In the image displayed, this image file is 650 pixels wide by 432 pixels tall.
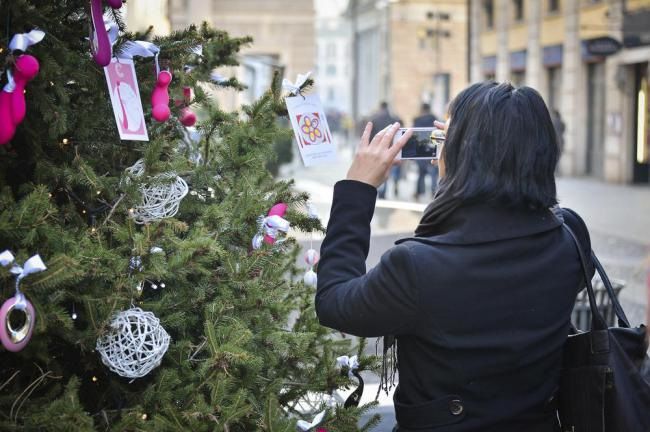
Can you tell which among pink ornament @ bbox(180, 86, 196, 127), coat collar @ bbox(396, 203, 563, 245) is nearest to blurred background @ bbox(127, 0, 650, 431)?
pink ornament @ bbox(180, 86, 196, 127)

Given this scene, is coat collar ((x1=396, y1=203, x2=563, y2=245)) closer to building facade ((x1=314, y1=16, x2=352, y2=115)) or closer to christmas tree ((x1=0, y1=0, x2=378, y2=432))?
christmas tree ((x1=0, y1=0, x2=378, y2=432))

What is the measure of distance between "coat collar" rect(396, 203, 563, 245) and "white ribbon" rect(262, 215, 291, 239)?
80 cm

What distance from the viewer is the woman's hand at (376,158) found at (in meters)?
2.21

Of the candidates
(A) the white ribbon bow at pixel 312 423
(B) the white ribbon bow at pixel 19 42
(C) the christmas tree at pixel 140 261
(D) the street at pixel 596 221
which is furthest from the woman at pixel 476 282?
(D) the street at pixel 596 221

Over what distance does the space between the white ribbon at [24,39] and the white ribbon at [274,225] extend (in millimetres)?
900

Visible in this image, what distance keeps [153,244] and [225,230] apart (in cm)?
38

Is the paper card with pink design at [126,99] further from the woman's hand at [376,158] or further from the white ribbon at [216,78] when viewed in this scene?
the white ribbon at [216,78]

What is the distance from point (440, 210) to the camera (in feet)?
6.92

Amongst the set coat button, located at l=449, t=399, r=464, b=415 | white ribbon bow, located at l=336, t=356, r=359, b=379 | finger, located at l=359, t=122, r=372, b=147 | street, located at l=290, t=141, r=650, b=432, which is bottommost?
street, located at l=290, t=141, r=650, b=432

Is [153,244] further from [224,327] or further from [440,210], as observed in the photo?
[440,210]

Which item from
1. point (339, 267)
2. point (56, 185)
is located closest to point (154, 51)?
point (56, 185)

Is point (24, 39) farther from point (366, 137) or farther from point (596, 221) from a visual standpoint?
point (596, 221)

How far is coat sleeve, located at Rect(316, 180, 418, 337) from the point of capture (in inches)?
79.6

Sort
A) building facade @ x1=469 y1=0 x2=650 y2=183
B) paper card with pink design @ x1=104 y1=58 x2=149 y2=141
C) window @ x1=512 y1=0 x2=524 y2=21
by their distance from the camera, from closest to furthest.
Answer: paper card with pink design @ x1=104 y1=58 x2=149 y2=141, building facade @ x1=469 y1=0 x2=650 y2=183, window @ x1=512 y1=0 x2=524 y2=21
